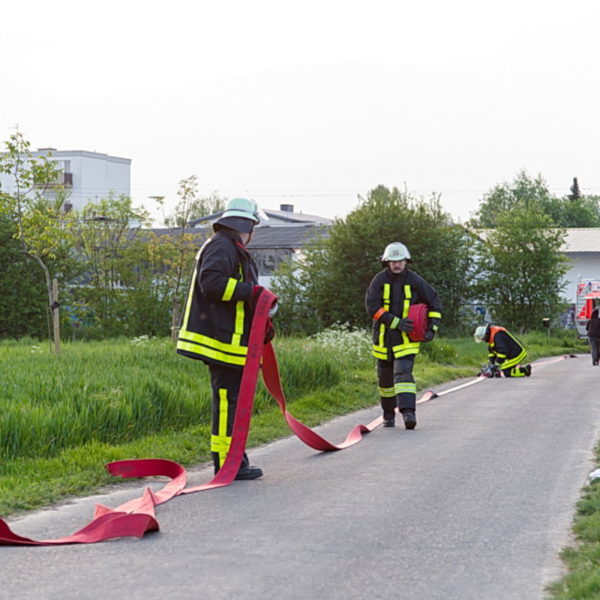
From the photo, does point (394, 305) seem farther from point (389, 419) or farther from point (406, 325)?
point (389, 419)

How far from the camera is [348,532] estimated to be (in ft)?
21.0

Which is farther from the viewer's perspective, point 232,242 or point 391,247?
point 391,247

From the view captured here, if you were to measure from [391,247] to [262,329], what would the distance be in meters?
4.02

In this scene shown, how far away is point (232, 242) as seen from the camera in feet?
27.9

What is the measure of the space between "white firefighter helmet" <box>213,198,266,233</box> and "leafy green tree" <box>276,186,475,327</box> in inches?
1147

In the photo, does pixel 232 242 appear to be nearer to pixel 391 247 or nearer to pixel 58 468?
pixel 58 468

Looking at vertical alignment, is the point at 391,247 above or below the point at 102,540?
above

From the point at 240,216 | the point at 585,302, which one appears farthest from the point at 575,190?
the point at 240,216

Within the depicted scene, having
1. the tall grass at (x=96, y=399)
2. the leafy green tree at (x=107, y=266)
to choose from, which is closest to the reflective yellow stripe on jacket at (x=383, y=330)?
the tall grass at (x=96, y=399)

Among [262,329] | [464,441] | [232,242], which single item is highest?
[232,242]

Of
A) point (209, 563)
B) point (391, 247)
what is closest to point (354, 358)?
point (391, 247)

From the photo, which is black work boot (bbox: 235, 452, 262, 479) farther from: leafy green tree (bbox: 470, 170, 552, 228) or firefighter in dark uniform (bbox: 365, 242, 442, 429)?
leafy green tree (bbox: 470, 170, 552, 228)

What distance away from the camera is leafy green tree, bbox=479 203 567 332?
152 ft

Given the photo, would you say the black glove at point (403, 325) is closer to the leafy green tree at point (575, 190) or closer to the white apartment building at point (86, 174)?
the white apartment building at point (86, 174)
